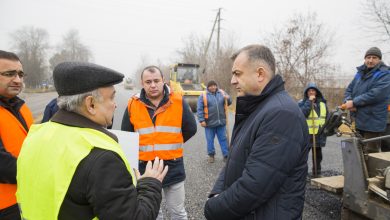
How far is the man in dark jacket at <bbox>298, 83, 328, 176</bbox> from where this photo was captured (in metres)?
5.07

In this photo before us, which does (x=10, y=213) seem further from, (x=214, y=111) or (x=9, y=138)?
(x=214, y=111)

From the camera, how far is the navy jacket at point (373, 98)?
409 centimetres

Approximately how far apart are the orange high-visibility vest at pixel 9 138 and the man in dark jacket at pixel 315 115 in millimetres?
4539

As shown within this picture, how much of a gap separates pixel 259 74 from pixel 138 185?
1.01 meters

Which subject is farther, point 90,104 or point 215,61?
point 215,61

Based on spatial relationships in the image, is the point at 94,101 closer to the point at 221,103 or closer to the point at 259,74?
the point at 259,74

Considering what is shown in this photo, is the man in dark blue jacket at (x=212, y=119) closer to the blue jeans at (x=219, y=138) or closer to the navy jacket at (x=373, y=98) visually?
the blue jeans at (x=219, y=138)

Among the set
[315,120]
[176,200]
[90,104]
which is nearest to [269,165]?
[90,104]

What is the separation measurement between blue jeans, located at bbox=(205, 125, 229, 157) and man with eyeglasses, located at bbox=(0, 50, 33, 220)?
450cm

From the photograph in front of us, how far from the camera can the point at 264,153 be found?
1.56 metres

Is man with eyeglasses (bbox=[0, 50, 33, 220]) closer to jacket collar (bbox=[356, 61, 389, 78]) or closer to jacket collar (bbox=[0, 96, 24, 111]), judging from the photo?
jacket collar (bbox=[0, 96, 24, 111])

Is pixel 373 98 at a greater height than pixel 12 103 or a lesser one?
lesser

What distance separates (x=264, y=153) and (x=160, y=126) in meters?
1.47

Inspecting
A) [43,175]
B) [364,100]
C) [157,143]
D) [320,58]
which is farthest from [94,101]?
[320,58]
